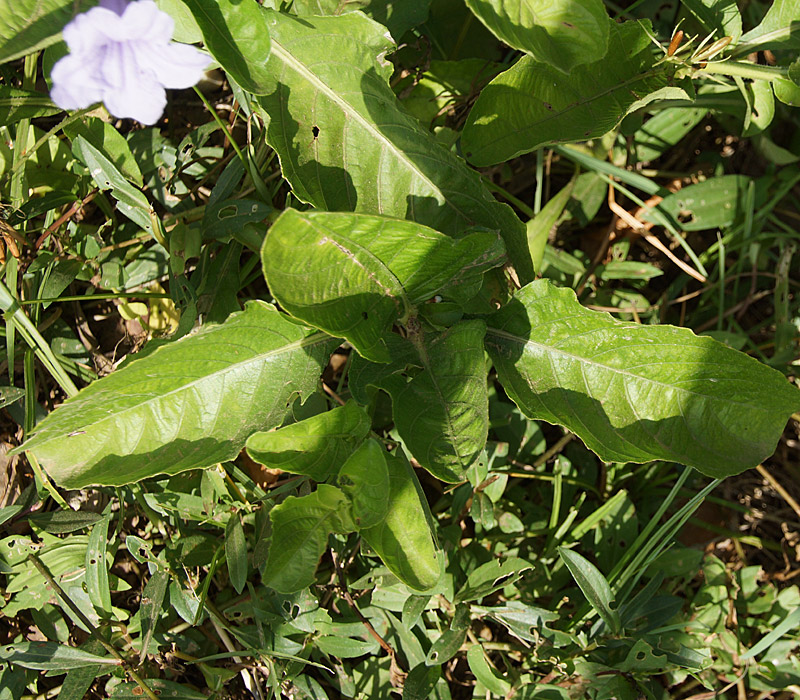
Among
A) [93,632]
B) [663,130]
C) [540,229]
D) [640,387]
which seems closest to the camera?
[640,387]

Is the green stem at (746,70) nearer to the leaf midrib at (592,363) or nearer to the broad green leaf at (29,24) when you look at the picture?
the leaf midrib at (592,363)

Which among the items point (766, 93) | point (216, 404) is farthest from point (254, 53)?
point (766, 93)

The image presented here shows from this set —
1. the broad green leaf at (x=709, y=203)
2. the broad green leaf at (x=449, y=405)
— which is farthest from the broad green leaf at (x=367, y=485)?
the broad green leaf at (x=709, y=203)

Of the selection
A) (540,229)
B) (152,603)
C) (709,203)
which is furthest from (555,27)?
(152,603)

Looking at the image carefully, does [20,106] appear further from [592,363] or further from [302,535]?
[592,363]

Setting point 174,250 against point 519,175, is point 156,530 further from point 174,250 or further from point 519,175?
point 519,175
